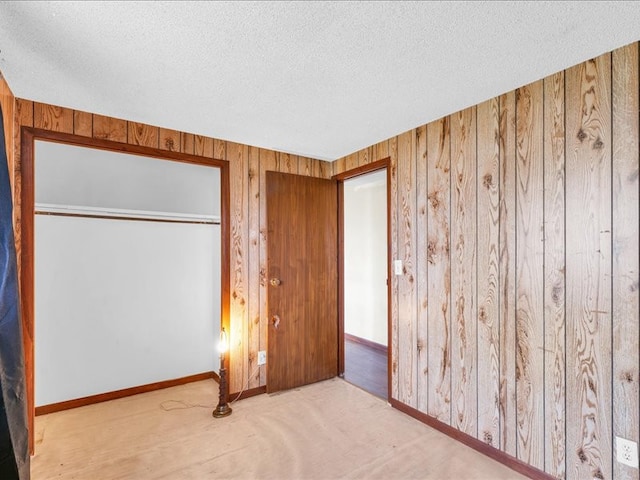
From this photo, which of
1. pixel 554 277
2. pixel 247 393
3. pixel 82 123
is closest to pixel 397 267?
pixel 554 277

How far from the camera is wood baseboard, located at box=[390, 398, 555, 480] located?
183 cm

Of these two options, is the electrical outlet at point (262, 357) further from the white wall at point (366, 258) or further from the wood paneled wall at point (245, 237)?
the white wall at point (366, 258)

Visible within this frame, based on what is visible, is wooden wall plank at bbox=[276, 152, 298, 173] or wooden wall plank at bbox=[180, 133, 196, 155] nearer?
wooden wall plank at bbox=[180, 133, 196, 155]

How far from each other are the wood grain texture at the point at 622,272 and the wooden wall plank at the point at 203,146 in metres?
2.56

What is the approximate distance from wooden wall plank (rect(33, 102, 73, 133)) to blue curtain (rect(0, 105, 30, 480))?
32.9 inches

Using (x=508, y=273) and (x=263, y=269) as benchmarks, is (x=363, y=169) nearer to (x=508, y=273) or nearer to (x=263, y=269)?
(x=263, y=269)

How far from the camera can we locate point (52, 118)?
84.5 inches

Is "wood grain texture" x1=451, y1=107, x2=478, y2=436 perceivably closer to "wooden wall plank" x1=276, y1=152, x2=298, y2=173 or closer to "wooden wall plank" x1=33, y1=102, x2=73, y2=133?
"wooden wall plank" x1=276, y1=152, x2=298, y2=173

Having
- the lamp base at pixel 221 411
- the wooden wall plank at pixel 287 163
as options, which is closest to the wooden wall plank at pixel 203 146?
the wooden wall plank at pixel 287 163

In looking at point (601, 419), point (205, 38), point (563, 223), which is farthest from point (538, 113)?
point (205, 38)

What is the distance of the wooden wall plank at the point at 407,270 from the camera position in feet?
8.29

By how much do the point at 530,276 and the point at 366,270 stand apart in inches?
114

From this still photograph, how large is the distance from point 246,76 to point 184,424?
2367 mm

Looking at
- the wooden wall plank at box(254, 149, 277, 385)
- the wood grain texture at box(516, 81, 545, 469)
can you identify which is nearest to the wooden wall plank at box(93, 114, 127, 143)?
the wooden wall plank at box(254, 149, 277, 385)
